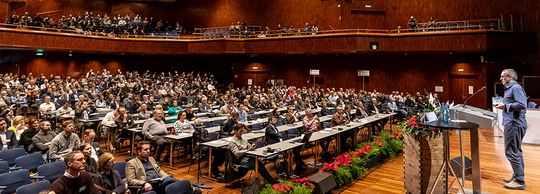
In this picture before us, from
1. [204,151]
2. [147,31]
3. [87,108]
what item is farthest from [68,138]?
[147,31]

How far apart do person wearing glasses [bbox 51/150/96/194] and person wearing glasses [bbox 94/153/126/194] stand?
0.28 meters

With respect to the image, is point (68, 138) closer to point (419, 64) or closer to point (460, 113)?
point (460, 113)

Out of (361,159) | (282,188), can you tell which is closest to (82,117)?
(282,188)

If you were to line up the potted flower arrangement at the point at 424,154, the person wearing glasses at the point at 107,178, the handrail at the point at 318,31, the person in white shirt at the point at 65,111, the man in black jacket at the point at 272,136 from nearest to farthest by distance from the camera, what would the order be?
the person wearing glasses at the point at 107,178 < the potted flower arrangement at the point at 424,154 < the man in black jacket at the point at 272,136 < the person in white shirt at the point at 65,111 < the handrail at the point at 318,31

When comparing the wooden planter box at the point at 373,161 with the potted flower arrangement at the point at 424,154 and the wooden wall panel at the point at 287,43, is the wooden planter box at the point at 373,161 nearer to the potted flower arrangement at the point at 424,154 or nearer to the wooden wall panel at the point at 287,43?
the potted flower arrangement at the point at 424,154

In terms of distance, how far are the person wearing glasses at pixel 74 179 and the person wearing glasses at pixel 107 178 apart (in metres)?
0.28

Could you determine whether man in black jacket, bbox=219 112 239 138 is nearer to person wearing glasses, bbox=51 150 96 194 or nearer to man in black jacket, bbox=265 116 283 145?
man in black jacket, bbox=265 116 283 145

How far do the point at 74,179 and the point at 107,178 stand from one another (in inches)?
20.3

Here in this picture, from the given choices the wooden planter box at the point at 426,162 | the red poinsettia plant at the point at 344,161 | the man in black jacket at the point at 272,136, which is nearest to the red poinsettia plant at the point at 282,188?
the red poinsettia plant at the point at 344,161

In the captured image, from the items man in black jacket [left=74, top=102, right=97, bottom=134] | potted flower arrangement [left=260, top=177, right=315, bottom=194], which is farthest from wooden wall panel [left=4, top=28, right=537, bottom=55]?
potted flower arrangement [left=260, top=177, right=315, bottom=194]

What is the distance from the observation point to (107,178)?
351 cm

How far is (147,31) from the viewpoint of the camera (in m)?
18.9

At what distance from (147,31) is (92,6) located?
616cm

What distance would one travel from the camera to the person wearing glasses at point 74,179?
2893 millimetres
